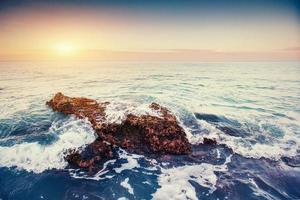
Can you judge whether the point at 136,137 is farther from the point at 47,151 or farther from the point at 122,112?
the point at 47,151

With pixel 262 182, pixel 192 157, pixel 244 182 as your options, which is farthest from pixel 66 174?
pixel 262 182

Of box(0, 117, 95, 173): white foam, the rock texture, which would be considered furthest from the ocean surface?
the rock texture

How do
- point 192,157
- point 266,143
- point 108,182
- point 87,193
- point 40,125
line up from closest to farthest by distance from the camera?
1. point 87,193
2. point 108,182
3. point 192,157
4. point 266,143
5. point 40,125

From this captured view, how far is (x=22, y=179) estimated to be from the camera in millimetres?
7367

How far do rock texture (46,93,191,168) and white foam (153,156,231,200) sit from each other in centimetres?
108

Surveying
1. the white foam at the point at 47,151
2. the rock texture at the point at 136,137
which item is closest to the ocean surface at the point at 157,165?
the white foam at the point at 47,151

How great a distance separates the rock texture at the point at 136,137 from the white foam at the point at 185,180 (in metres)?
1.08

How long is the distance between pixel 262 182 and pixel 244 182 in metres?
0.62

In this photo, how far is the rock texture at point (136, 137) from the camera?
870 cm

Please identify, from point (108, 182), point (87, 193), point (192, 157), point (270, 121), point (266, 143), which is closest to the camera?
point (87, 193)

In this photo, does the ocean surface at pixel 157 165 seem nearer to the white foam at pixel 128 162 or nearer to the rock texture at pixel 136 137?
the white foam at pixel 128 162

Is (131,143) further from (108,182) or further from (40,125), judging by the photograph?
(40,125)

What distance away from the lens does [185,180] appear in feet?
24.5

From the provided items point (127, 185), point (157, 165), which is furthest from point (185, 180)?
point (127, 185)
